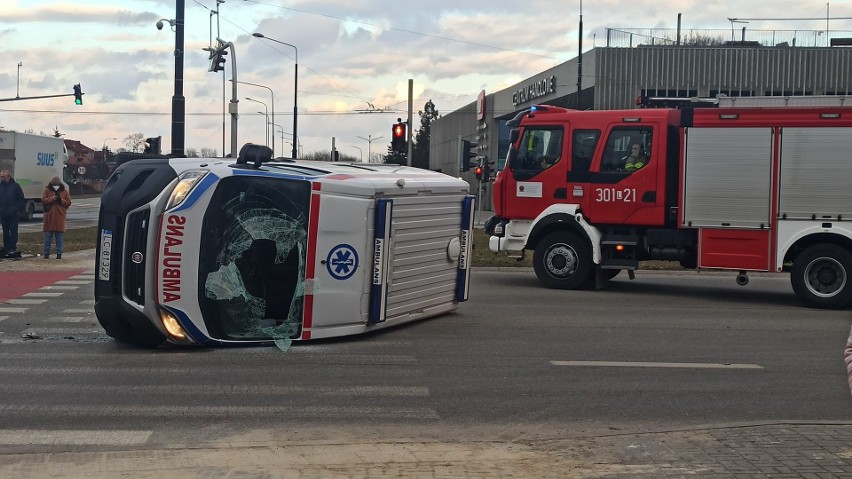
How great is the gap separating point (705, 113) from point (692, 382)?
648 centimetres

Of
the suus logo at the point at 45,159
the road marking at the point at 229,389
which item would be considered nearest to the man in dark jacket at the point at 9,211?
the road marking at the point at 229,389

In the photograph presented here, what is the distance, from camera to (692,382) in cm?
841

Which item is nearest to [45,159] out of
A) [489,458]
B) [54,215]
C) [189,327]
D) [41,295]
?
[54,215]

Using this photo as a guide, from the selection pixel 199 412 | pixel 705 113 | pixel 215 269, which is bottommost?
pixel 199 412

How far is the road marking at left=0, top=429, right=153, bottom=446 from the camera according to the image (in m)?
6.26

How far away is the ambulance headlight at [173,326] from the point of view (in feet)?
30.0

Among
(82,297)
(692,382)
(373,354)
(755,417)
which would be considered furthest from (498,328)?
(82,297)

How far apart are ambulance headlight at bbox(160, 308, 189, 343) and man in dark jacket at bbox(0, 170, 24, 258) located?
11.4 metres

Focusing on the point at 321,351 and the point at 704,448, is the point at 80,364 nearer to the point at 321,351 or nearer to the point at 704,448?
the point at 321,351

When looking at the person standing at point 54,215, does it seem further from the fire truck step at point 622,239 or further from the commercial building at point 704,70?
the commercial building at point 704,70

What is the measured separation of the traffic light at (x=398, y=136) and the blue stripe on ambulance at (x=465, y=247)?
528 inches

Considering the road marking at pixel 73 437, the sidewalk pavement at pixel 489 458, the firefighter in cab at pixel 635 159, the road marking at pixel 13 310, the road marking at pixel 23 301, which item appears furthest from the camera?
the firefighter in cab at pixel 635 159

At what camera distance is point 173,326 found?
9266 millimetres

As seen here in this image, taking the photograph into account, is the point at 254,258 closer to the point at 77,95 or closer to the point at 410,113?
the point at 410,113
